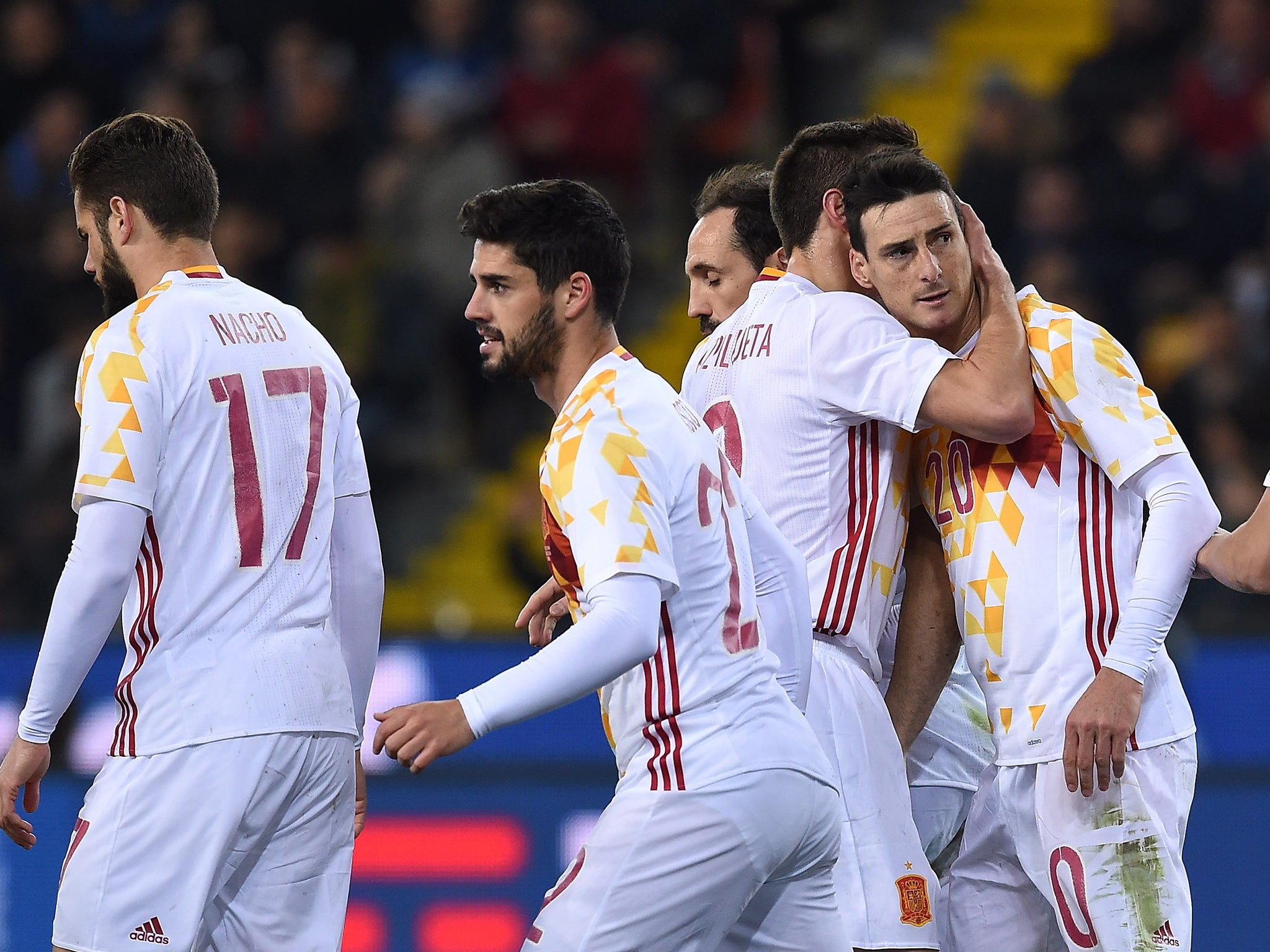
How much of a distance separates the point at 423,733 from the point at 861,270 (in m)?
1.77

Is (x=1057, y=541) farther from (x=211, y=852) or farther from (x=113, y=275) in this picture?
(x=113, y=275)

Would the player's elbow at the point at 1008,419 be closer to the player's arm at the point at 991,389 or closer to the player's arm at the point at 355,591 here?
the player's arm at the point at 991,389

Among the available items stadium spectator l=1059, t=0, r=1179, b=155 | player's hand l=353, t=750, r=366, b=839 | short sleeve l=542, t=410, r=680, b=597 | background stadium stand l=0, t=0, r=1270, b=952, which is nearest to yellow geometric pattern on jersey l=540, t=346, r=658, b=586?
short sleeve l=542, t=410, r=680, b=597

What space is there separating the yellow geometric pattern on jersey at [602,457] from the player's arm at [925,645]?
1201 mm

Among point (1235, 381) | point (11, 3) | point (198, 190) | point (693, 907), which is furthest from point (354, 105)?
point (693, 907)

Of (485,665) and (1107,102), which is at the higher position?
(1107,102)

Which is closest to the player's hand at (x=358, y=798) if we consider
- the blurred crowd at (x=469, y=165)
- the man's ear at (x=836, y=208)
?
the man's ear at (x=836, y=208)

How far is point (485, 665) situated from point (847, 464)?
3.05 metres

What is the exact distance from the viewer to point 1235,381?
8.64 m

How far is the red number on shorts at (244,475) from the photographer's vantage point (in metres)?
3.74

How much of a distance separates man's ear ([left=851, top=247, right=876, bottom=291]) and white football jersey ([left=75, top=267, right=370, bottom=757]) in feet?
4.46

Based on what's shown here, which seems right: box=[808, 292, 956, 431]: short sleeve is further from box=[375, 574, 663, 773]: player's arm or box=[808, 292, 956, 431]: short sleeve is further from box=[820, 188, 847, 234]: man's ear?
box=[375, 574, 663, 773]: player's arm

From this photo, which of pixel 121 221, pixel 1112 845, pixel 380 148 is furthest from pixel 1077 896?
pixel 380 148

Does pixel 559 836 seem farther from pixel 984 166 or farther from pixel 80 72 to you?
pixel 80 72
